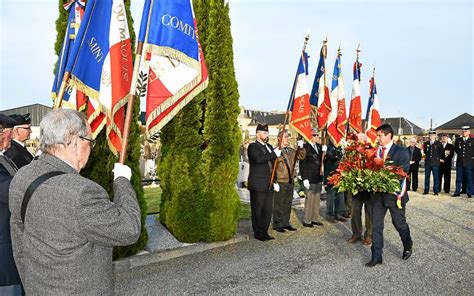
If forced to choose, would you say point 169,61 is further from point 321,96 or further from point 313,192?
point 321,96

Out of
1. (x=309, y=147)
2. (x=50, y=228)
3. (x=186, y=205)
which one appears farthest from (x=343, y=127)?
(x=50, y=228)

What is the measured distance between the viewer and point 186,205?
7121mm

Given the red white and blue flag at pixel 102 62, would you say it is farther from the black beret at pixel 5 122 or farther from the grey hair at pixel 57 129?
the grey hair at pixel 57 129

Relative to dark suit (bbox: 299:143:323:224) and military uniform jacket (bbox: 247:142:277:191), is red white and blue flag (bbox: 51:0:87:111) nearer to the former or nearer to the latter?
military uniform jacket (bbox: 247:142:277:191)

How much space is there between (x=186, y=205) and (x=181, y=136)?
4.04ft

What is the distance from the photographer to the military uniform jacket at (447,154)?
1484 centimetres

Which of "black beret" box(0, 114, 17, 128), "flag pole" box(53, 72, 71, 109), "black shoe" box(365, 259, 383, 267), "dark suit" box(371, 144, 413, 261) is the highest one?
"flag pole" box(53, 72, 71, 109)

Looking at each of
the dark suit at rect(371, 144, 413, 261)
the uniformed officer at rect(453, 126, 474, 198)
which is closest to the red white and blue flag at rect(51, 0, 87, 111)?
the dark suit at rect(371, 144, 413, 261)

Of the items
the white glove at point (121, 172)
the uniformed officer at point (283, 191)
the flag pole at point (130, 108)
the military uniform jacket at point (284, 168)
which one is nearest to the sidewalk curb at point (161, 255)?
the uniformed officer at point (283, 191)

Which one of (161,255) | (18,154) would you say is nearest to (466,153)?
(161,255)

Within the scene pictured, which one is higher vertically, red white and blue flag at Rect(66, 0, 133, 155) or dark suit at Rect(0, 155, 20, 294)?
red white and blue flag at Rect(66, 0, 133, 155)

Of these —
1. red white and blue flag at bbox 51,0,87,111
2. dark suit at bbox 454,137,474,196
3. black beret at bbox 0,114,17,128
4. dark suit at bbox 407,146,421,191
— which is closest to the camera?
black beret at bbox 0,114,17,128

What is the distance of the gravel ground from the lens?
5.10 metres

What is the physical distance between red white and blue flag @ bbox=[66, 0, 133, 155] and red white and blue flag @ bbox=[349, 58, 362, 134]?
916 cm
